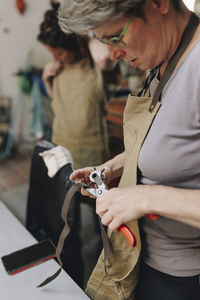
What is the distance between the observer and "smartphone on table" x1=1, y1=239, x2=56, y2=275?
2.60ft

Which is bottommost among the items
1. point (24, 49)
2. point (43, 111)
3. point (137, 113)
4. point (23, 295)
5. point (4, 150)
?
point (4, 150)

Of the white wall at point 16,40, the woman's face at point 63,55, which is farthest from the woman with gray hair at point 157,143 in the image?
the white wall at point 16,40

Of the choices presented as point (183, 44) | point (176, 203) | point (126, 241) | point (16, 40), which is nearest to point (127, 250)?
point (126, 241)

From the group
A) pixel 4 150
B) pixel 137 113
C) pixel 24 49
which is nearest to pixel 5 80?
pixel 24 49

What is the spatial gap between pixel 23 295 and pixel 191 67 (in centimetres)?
69

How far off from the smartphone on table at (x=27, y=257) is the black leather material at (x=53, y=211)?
131mm

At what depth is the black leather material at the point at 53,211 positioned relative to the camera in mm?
1002

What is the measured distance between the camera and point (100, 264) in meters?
0.81

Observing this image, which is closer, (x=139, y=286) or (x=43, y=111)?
(x=139, y=286)

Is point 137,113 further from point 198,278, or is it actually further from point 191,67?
point 198,278

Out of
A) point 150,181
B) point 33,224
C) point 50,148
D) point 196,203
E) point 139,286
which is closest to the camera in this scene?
point 196,203

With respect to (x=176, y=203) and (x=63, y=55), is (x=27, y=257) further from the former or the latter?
(x=63, y=55)

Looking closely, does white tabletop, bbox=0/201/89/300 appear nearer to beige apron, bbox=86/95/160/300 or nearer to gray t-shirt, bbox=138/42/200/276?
beige apron, bbox=86/95/160/300

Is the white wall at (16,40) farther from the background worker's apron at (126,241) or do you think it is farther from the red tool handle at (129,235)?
the red tool handle at (129,235)
